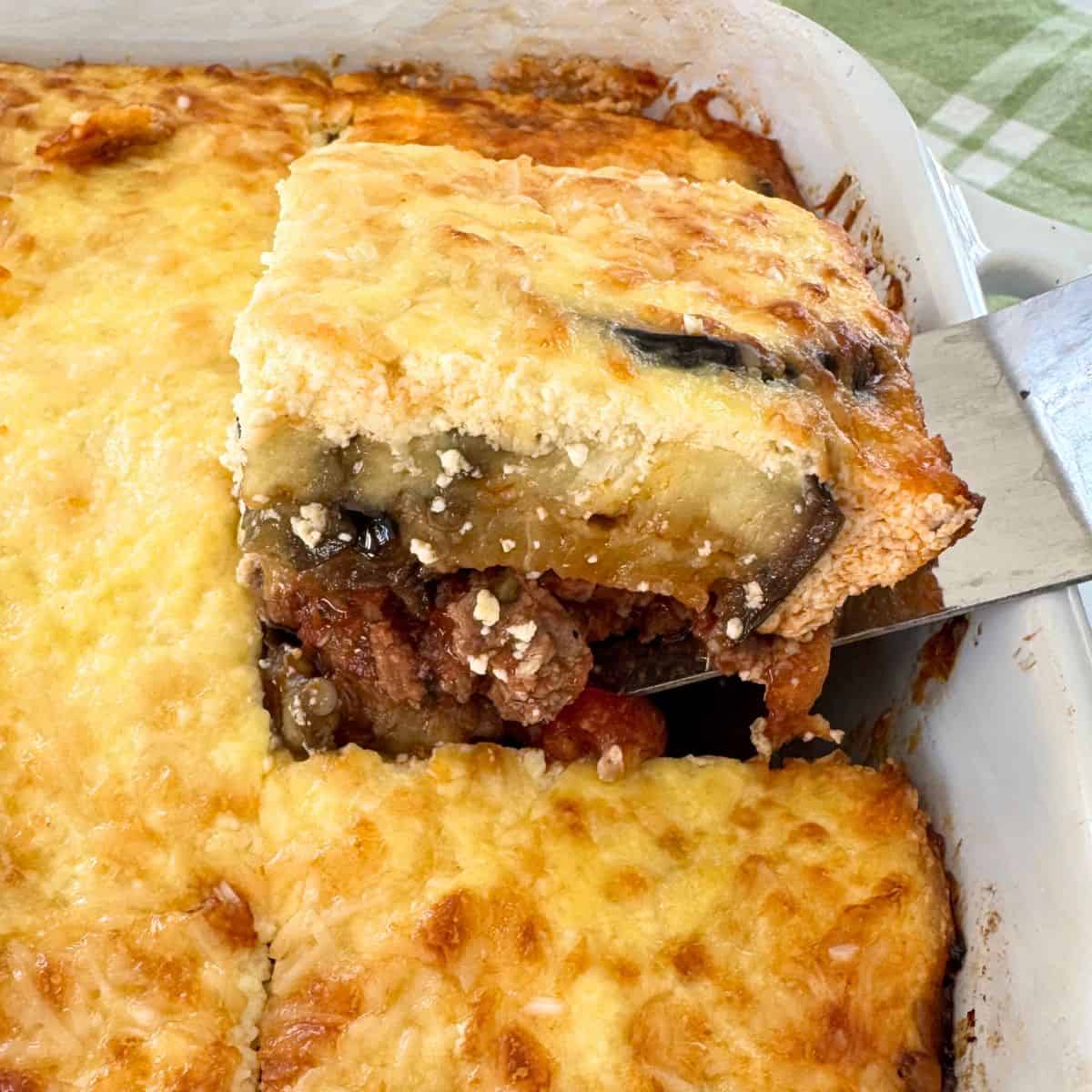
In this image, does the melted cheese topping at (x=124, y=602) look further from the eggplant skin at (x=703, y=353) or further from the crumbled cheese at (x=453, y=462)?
the eggplant skin at (x=703, y=353)

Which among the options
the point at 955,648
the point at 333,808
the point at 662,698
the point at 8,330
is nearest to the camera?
the point at 333,808

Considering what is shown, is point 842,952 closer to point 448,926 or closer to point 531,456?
point 448,926

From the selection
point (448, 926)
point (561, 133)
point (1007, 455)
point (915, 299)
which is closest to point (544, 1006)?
point (448, 926)

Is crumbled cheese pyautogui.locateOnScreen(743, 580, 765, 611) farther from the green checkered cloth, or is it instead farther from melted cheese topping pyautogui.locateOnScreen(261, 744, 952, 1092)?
the green checkered cloth

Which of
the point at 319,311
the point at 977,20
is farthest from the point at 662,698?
the point at 977,20

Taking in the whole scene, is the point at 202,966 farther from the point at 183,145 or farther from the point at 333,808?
the point at 183,145

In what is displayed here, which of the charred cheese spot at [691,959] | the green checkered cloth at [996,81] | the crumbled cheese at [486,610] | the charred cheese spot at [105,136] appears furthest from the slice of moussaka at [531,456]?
the green checkered cloth at [996,81]
